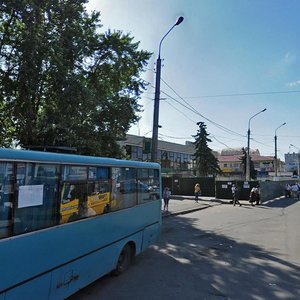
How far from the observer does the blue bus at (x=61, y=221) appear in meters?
4.34

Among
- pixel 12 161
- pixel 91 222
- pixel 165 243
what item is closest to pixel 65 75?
pixel 165 243

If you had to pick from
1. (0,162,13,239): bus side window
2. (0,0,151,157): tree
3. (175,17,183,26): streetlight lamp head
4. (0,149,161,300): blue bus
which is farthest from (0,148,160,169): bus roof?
(175,17,183,26): streetlight lamp head

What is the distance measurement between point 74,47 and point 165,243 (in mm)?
9529

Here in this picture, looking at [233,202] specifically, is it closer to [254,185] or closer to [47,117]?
[254,185]

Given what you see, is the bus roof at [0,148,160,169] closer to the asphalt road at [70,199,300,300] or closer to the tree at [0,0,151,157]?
the asphalt road at [70,199,300,300]

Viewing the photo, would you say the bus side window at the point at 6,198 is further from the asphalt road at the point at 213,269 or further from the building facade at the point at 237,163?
the building facade at the point at 237,163

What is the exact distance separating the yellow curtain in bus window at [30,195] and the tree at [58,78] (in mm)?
9839

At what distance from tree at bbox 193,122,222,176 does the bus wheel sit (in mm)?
46782

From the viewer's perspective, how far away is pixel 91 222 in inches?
245

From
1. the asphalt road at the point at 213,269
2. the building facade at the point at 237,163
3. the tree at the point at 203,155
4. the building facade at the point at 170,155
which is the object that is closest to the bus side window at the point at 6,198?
the asphalt road at the point at 213,269

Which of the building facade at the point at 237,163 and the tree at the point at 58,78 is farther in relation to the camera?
the building facade at the point at 237,163

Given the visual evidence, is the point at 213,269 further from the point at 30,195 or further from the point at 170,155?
the point at 170,155

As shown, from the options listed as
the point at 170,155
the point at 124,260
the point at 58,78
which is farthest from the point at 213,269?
the point at 170,155

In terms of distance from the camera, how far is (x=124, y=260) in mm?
7887
